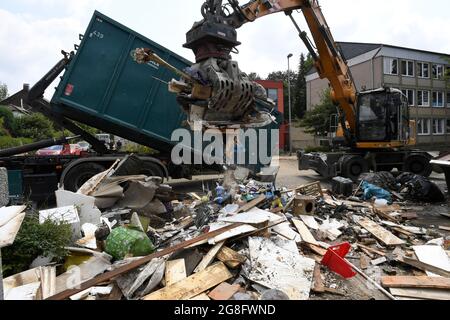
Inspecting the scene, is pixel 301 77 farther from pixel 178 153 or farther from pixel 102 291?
pixel 102 291

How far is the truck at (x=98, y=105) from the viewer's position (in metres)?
6.27

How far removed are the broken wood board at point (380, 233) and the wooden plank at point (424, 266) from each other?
0.65 metres

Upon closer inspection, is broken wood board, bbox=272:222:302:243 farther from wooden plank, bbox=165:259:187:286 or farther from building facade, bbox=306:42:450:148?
building facade, bbox=306:42:450:148

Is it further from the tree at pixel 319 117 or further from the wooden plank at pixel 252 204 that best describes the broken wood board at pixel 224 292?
the tree at pixel 319 117

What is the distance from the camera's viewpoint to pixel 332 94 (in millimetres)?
8727

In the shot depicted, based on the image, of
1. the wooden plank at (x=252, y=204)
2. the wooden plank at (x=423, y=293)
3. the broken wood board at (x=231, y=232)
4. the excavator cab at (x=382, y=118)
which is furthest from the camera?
the excavator cab at (x=382, y=118)

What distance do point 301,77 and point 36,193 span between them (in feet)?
127

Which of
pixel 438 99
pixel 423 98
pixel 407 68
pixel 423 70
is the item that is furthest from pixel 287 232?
pixel 438 99

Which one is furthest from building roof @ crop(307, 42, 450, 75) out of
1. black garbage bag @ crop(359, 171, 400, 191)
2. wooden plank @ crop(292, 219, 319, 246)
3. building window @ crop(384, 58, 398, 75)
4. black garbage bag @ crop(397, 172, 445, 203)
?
wooden plank @ crop(292, 219, 319, 246)

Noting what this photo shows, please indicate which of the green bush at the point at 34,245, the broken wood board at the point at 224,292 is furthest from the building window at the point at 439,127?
the green bush at the point at 34,245

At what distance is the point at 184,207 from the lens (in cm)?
544

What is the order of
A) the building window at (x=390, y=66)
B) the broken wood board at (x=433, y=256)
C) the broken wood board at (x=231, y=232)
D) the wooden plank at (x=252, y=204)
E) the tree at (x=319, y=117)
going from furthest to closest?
1. the building window at (x=390, y=66)
2. the tree at (x=319, y=117)
3. the wooden plank at (x=252, y=204)
4. the broken wood board at (x=231, y=232)
5. the broken wood board at (x=433, y=256)

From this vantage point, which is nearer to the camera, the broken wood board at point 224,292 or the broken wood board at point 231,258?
the broken wood board at point 224,292
